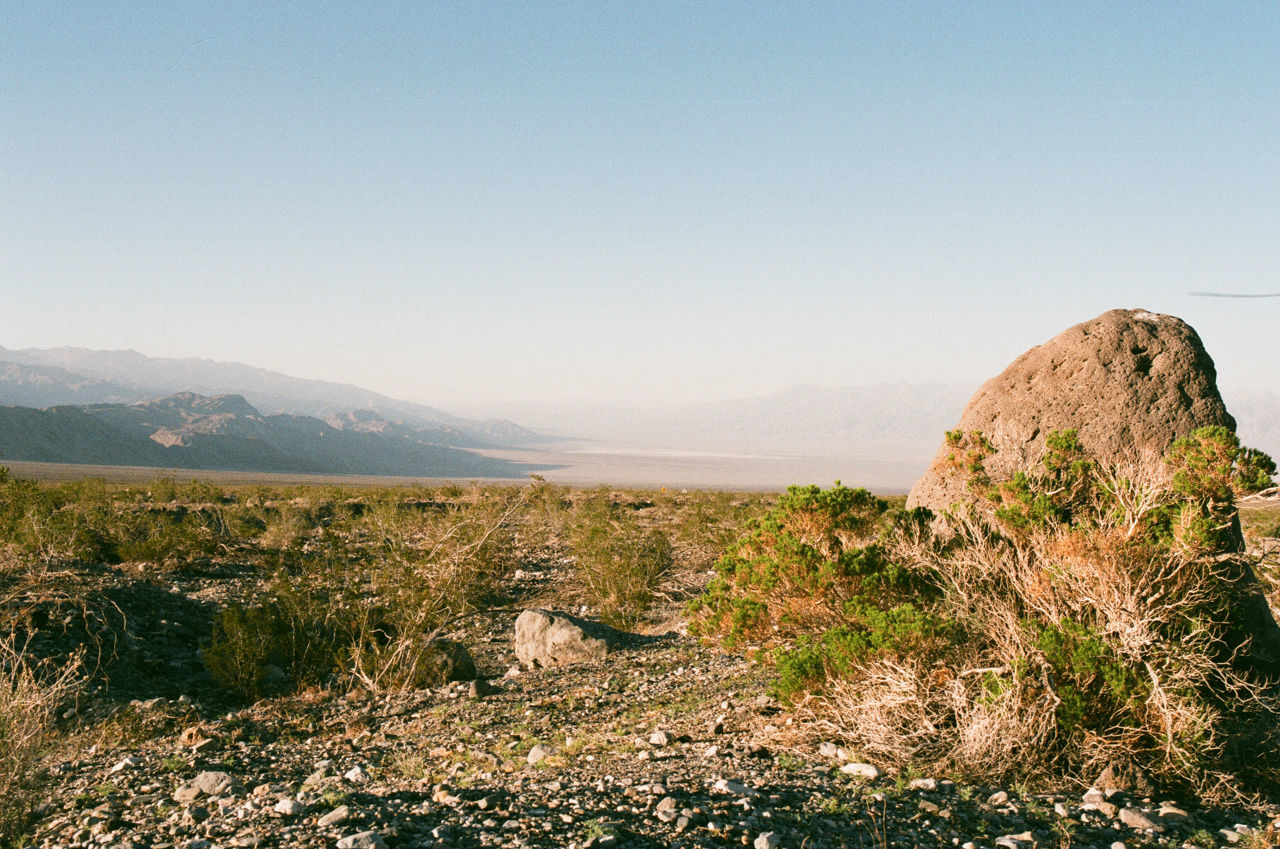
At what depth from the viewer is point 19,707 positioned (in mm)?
5375

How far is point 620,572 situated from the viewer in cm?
1453

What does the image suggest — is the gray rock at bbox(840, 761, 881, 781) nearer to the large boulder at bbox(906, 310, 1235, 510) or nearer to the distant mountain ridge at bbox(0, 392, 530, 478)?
the large boulder at bbox(906, 310, 1235, 510)

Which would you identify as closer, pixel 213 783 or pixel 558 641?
pixel 213 783

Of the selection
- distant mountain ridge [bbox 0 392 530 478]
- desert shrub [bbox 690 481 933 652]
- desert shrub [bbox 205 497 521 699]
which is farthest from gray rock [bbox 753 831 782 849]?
distant mountain ridge [bbox 0 392 530 478]

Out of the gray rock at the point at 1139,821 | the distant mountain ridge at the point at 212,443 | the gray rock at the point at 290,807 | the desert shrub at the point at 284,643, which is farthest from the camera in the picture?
the distant mountain ridge at the point at 212,443

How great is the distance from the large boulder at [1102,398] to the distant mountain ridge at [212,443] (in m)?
114

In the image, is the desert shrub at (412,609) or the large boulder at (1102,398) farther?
the desert shrub at (412,609)

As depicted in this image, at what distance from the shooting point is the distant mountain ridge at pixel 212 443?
3880 inches

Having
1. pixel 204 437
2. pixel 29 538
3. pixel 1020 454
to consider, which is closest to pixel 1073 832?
pixel 1020 454

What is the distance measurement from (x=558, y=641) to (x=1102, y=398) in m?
7.29

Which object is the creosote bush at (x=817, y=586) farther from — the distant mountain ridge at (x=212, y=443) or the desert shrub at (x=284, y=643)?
the distant mountain ridge at (x=212, y=443)

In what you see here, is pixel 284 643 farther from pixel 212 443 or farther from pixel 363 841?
pixel 212 443

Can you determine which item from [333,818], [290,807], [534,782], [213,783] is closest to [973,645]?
[534,782]

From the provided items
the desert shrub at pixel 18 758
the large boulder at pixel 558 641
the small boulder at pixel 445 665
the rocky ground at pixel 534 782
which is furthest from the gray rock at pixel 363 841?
the large boulder at pixel 558 641
